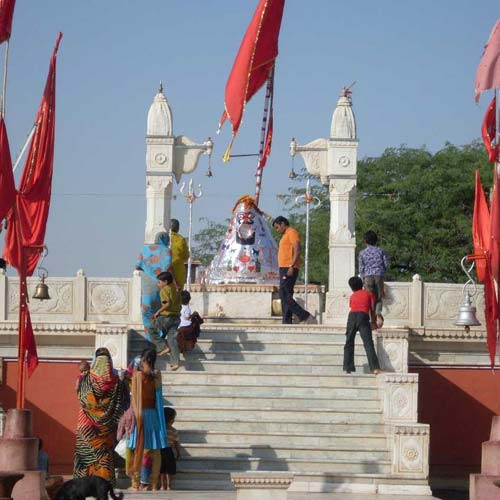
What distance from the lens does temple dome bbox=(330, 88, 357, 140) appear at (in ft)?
74.5

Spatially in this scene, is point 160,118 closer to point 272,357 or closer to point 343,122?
point 343,122

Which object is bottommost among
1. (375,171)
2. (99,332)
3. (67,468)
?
(67,468)

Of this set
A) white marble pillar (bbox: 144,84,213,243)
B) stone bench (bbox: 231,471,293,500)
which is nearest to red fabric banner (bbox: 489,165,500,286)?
stone bench (bbox: 231,471,293,500)

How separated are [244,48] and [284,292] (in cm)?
491

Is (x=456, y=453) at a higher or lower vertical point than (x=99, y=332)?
lower

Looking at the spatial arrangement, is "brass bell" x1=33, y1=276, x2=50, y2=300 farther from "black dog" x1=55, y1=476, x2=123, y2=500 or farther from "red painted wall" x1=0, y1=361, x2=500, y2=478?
"black dog" x1=55, y1=476, x2=123, y2=500

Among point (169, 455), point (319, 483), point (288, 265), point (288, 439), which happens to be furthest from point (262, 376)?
point (169, 455)

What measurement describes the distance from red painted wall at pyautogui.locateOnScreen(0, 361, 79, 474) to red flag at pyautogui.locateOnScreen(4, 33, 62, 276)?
4807 millimetres

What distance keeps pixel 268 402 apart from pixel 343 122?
574 centimetres

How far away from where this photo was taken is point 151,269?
19.5 m

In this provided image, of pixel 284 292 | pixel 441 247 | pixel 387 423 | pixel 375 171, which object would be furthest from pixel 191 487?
pixel 375 171

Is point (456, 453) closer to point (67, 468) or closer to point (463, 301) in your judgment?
point (463, 301)

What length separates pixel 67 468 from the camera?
19875mm

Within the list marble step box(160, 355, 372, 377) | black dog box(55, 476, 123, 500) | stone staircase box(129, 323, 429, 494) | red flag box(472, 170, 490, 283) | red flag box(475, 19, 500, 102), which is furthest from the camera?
marble step box(160, 355, 372, 377)
